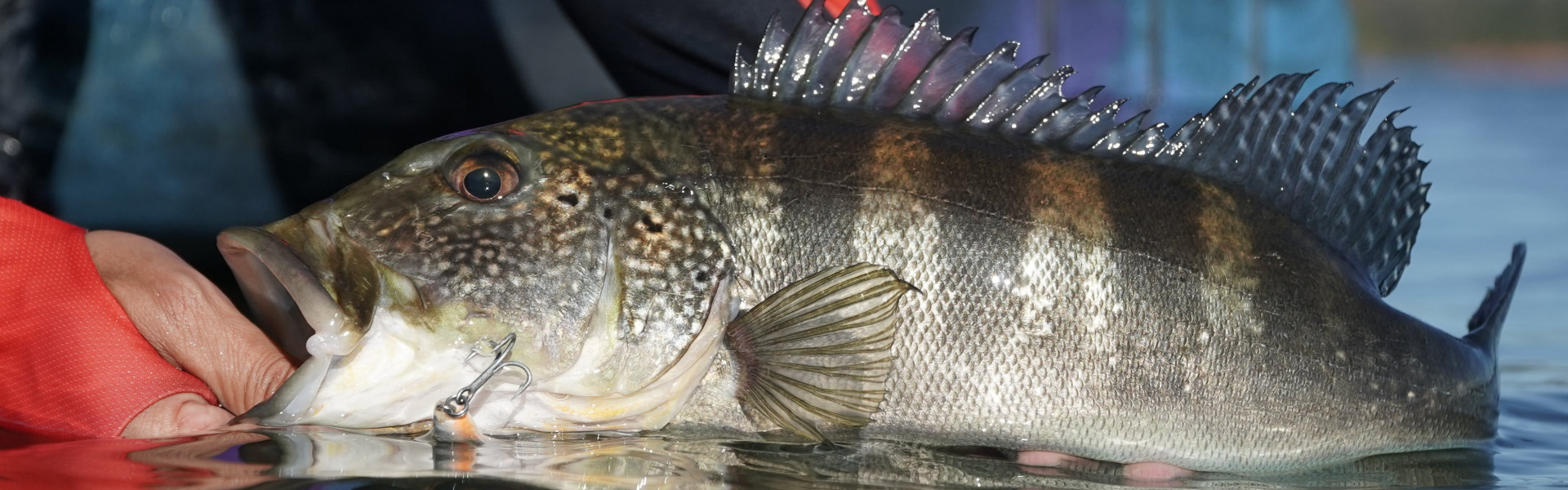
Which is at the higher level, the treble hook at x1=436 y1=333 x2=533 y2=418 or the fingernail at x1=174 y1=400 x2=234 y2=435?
the treble hook at x1=436 y1=333 x2=533 y2=418

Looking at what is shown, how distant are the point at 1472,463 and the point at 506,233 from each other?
6.19 feet

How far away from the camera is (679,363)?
77.9 inches

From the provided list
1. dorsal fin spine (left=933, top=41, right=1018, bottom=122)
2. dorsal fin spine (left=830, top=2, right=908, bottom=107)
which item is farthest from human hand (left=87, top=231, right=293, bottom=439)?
dorsal fin spine (left=933, top=41, right=1018, bottom=122)

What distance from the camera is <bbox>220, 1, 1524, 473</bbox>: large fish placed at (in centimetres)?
193

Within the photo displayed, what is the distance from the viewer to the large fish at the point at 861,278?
1935 millimetres

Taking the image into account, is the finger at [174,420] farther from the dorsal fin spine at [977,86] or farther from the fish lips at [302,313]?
the dorsal fin spine at [977,86]

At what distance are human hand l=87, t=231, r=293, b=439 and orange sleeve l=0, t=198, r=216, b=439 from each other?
0.10ft

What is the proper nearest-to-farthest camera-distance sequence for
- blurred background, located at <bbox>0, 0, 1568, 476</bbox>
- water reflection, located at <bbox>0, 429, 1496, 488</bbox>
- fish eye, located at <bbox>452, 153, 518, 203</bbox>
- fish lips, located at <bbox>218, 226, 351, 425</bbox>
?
water reflection, located at <bbox>0, 429, 1496, 488</bbox> < fish lips, located at <bbox>218, 226, 351, 425</bbox> < fish eye, located at <bbox>452, 153, 518, 203</bbox> < blurred background, located at <bbox>0, 0, 1568, 476</bbox>

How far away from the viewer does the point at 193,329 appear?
229 cm

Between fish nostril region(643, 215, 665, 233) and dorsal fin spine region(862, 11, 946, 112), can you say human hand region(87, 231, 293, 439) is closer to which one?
fish nostril region(643, 215, 665, 233)

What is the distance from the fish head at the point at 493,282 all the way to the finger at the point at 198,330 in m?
0.24

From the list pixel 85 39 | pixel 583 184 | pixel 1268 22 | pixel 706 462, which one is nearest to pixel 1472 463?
pixel 706 462


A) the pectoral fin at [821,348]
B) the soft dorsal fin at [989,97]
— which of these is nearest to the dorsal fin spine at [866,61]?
the soft dorsal fin at [989,97]

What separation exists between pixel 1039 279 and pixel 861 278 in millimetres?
330
